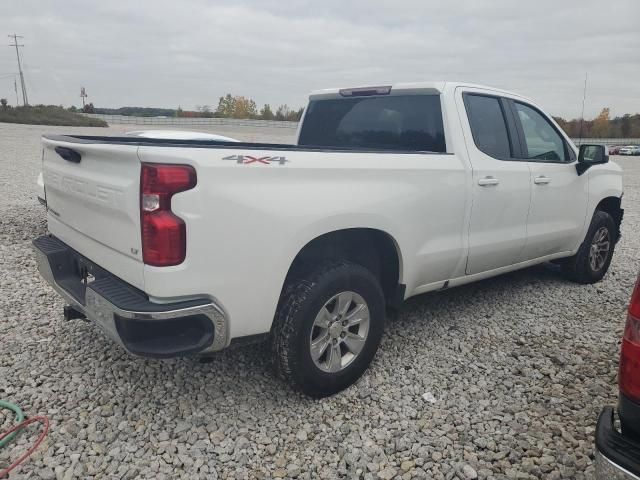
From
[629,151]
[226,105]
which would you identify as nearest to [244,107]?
[226,105]

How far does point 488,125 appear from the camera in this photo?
3967 millimetres

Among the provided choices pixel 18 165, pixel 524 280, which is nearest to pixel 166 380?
pixel 524 280

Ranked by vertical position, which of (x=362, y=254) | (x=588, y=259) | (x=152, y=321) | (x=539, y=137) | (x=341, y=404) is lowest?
(x=341, y=404)

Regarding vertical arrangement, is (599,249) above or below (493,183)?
below

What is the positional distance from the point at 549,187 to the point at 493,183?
36.9 inches

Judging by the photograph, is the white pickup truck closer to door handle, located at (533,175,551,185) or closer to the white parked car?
door handle, located at (533,175,551,185)

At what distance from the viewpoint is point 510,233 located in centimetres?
405

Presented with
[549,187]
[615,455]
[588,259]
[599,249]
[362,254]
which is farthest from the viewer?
[599,249]

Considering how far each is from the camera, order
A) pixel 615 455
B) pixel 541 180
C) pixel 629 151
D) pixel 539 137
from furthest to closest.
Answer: pixel 629 151 < pixel 539 137 < pixel 541 180 < pixel 615 455

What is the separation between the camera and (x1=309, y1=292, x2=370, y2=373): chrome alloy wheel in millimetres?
2945

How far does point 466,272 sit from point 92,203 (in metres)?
2.64

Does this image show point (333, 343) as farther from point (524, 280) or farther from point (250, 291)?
point (524, 280)

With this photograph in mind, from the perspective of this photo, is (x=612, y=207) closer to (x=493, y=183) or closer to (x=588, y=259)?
(x=588, y=259)

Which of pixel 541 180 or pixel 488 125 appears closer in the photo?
pixel 488 125
